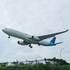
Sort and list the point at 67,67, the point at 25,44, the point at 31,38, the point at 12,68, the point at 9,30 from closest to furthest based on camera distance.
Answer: the point at 67,67, the point at 12,68, the point at 9,30, the point at 31,38, the point at 25,44

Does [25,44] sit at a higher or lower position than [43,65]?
higher

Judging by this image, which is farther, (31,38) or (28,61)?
(31,38)

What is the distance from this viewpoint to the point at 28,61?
55.6ft

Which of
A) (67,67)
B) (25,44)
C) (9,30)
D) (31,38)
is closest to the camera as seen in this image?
(67,67)

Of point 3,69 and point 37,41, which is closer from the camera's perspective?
point 3,69

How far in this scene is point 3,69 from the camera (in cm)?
1923

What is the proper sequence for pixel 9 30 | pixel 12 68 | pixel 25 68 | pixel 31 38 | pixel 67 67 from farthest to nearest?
pixel 31 38
pixel 9 30
pixel 12 68
pixel 25 68
pixel 67 67

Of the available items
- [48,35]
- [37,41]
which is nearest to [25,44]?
[37,41]

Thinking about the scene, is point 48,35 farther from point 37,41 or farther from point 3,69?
point 3,69

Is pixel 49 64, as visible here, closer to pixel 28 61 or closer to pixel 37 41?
pixel 28 61

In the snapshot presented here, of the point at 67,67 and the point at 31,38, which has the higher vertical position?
the point at 31,38

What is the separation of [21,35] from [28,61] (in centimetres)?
1664

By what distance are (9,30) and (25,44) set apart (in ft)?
33.9

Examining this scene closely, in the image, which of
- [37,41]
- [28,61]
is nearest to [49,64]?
[28,61]
